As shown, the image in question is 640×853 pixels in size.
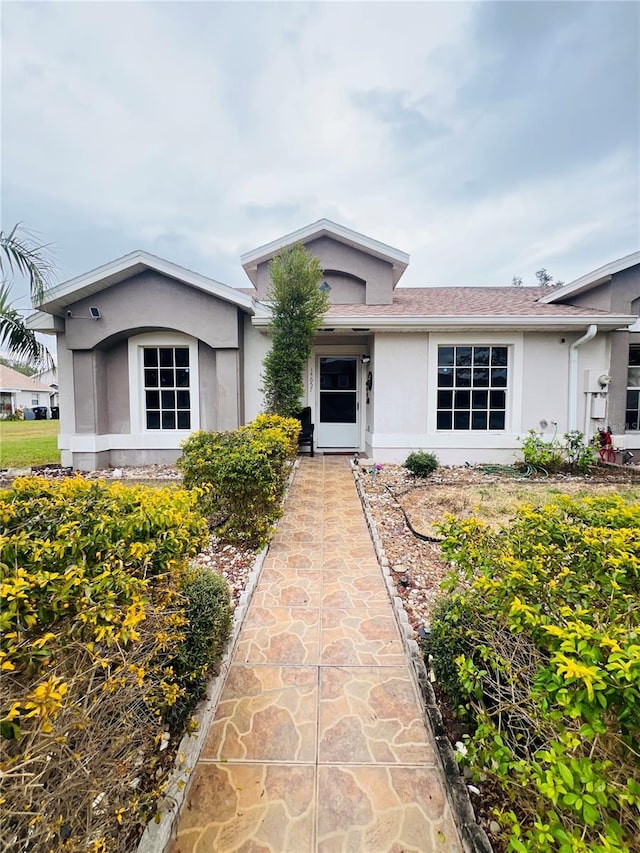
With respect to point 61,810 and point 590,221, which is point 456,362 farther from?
point 590,221

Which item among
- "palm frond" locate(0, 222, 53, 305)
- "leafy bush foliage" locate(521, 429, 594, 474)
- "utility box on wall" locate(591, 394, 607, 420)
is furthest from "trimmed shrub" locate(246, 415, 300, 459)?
"utility box on wall" locate(591, 394, 607, 420)

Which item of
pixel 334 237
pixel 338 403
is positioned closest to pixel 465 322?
pixel 338 403

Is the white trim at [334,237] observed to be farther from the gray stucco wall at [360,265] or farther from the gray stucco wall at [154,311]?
the gray stucco wall at [154,311]

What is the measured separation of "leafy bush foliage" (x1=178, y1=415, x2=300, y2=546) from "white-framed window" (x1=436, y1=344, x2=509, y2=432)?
228 inches

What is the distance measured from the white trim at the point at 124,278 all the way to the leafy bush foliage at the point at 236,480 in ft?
16.6

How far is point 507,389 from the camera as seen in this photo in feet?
→ 31.1

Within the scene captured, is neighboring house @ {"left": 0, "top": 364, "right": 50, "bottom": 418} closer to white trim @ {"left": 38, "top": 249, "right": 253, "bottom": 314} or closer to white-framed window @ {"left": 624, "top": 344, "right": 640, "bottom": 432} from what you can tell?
white trim @ {"left": 38, "top": 249, "right": 253, "bottom": 314}

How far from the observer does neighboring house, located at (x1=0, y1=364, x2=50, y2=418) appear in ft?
117

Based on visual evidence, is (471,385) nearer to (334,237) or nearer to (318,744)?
(334,237)

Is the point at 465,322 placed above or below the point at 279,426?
above

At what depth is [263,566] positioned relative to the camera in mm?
4555

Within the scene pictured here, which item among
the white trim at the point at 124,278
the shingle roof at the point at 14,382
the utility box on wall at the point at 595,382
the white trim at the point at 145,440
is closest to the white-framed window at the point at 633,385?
the utility box on wall at the point at 595,382

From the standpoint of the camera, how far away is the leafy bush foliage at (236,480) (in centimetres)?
482

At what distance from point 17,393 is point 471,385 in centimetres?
4503
